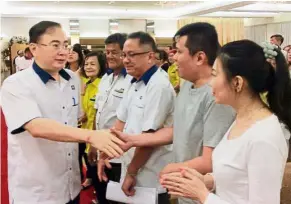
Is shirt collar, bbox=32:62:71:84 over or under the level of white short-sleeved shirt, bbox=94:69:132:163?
over

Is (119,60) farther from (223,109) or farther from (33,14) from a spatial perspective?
(33,14)

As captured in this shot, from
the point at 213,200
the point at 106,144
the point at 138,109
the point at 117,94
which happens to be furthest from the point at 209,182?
the point at 117,94

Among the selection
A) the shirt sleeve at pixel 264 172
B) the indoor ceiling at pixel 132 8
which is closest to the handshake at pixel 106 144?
the shirt sleeve at pixel 264 172

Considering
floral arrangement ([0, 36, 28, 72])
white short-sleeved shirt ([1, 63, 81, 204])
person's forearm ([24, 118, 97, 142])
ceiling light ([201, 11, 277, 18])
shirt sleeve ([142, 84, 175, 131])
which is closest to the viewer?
person's forearm ([24, 118, 97, 142])

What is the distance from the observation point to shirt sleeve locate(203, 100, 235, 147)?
5.51ft

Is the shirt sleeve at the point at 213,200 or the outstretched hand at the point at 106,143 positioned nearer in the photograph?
the shirt sleeve at the point at 213,200

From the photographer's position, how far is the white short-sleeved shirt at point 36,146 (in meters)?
1.89

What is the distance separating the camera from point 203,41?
184cm

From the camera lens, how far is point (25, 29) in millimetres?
12859

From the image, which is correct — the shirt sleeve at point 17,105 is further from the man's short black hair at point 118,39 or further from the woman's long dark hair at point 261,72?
the man's short black hair at point 118,39

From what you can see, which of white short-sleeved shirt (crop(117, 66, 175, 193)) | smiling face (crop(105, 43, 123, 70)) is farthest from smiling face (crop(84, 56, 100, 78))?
white short-sleeved shirt (crop(117, 66, 175, 193))

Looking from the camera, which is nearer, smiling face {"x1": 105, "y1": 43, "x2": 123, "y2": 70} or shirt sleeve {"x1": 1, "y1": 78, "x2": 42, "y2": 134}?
shirt sleeve {"x1": 1, "y1": 78, "x2": 42, "y2": 134}

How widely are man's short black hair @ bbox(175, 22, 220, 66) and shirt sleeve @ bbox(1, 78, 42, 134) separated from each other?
77 centimetres

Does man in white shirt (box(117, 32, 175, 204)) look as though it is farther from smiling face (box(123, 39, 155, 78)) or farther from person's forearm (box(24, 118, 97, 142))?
person's forearm (box(24, 118, 97, 142))
